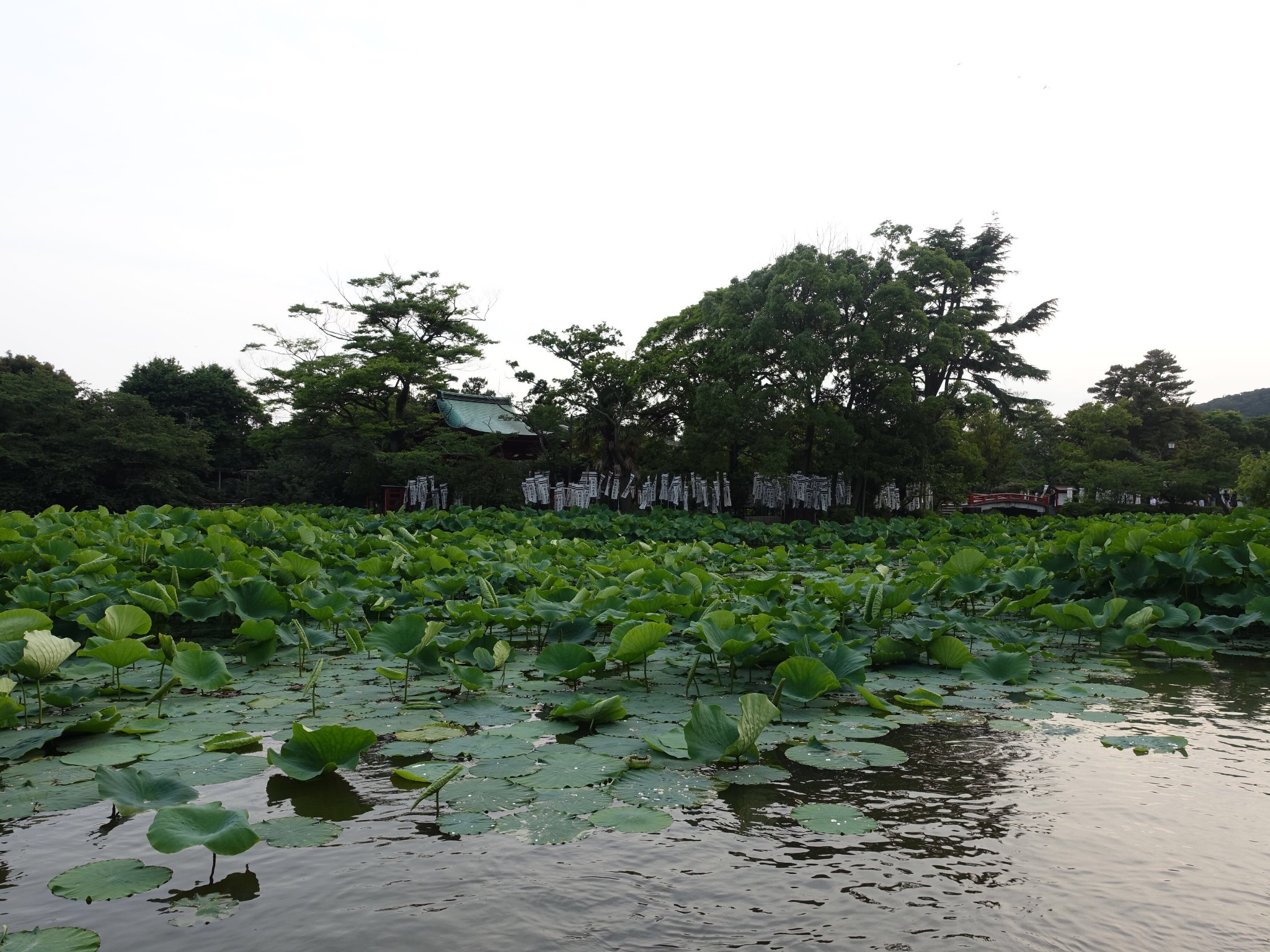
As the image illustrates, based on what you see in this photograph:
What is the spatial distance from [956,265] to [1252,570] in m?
15.1

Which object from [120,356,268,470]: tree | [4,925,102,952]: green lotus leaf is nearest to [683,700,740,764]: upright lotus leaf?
[4,925,102,952]: green lotus leaf

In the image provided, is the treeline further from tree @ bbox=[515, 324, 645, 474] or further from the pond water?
the pond water

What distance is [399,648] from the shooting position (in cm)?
328

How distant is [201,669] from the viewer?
2.84m

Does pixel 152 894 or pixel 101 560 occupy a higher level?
pixel 101 560

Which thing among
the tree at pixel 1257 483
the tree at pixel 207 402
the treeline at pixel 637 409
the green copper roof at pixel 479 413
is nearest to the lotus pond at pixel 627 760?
the treeline at pixel 637 409

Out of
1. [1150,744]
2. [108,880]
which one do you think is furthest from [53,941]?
[1150,744]

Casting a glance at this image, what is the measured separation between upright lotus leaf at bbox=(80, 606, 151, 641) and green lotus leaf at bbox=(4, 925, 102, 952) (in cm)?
159

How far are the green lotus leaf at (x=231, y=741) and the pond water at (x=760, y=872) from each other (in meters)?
0.19

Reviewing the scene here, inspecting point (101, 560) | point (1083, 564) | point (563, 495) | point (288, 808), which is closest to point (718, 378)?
point (563, 495)

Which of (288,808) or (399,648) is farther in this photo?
(399,648)

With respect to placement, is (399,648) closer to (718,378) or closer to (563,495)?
(718,378)

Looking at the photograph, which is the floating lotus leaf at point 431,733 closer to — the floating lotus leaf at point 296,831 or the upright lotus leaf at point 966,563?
the floating lotus leaf at point 296,831

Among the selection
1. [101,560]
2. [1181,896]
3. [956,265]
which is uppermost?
[956,265]
